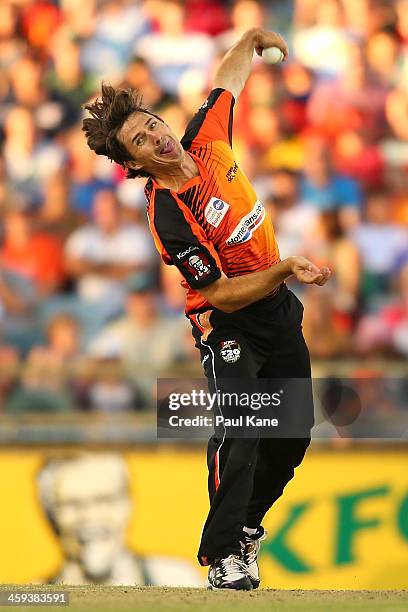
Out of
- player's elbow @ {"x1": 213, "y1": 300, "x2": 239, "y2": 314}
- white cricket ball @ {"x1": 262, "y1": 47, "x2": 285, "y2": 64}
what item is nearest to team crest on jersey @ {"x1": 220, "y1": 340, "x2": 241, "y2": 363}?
player's elbow @ {"x1": 213, "y1": 300, "x2": 239, "y2": 314}

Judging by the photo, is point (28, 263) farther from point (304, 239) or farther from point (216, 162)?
point (216, 162)

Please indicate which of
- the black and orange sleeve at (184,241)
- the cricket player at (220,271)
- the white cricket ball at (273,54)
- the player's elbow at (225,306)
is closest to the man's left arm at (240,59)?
the white cricket ball at (273,54)

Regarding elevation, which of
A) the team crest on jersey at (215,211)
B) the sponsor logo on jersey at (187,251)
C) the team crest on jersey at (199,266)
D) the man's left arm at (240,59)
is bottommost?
the team crest on jersey at (199,266)

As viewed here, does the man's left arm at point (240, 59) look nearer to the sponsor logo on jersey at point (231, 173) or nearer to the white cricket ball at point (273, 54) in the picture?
the white cricket ball at point (273, 54)

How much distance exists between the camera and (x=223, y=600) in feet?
17.0

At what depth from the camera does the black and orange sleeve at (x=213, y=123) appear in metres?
6.01

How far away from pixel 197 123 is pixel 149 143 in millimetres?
511

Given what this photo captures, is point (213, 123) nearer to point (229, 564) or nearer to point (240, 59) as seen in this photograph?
point (240, 59)

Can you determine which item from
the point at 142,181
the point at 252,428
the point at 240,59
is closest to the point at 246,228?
the point at 252,428

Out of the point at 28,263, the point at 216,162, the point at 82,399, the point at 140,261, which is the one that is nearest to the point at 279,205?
the point at 140,261

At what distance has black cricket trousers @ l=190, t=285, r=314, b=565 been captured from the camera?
5680 millimetres

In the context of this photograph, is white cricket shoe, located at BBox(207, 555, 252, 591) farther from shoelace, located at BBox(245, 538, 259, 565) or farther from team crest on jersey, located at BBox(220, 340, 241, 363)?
team crest on jersey, located at BBox(220, 340, 241, 363)

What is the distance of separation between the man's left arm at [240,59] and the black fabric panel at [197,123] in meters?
0.10

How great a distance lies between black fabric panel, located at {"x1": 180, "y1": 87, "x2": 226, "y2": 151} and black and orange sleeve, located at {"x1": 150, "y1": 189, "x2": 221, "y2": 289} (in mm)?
437
